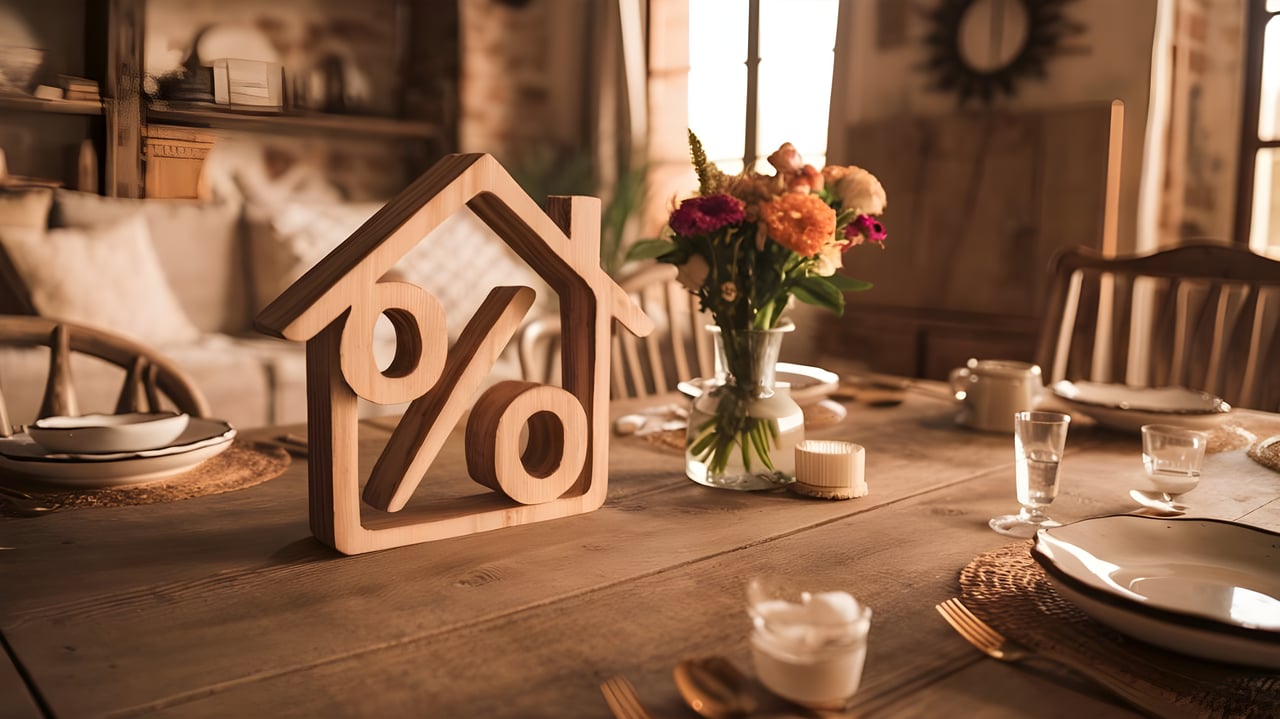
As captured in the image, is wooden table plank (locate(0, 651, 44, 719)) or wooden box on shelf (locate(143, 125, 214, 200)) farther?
wooden box on shelf (locate(143, 125, 214, 200))

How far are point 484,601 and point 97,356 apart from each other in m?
0.95

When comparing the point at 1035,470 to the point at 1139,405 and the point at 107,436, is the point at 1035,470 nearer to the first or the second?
the point at 1139,405

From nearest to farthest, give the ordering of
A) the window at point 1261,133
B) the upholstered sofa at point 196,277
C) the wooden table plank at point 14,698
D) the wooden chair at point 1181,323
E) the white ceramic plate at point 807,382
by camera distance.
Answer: the wooden table plank at point 14,698
the white ceramic plate at point 807,382
the wooden chair at point 1181,323
the upholstered sofa at point 196,277
the window at point 1261,133

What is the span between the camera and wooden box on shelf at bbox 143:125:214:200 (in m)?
0.95

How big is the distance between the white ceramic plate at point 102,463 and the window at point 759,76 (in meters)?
3.32

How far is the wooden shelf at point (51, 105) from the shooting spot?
5.77 ft

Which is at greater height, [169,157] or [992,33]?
[992,33]

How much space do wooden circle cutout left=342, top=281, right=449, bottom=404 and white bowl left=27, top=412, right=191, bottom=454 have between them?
32cm

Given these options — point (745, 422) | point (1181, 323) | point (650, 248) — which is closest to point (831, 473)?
point (745, 422)

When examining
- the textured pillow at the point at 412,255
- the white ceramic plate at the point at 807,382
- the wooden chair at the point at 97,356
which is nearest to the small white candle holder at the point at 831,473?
the white ceramic plate at the point at 807,382

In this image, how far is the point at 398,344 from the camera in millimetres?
917

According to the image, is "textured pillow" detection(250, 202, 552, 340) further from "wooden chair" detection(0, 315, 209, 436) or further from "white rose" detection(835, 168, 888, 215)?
"white rose" detection(835, 168, 888, 215)

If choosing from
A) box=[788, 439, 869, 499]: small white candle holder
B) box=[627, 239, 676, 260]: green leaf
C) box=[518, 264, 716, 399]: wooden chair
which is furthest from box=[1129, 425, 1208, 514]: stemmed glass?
box=[518, 264, 716, 399]: wooden chair

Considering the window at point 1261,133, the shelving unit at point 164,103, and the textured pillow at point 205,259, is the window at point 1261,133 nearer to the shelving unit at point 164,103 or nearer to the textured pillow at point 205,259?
the shelving unit at point 164,103
